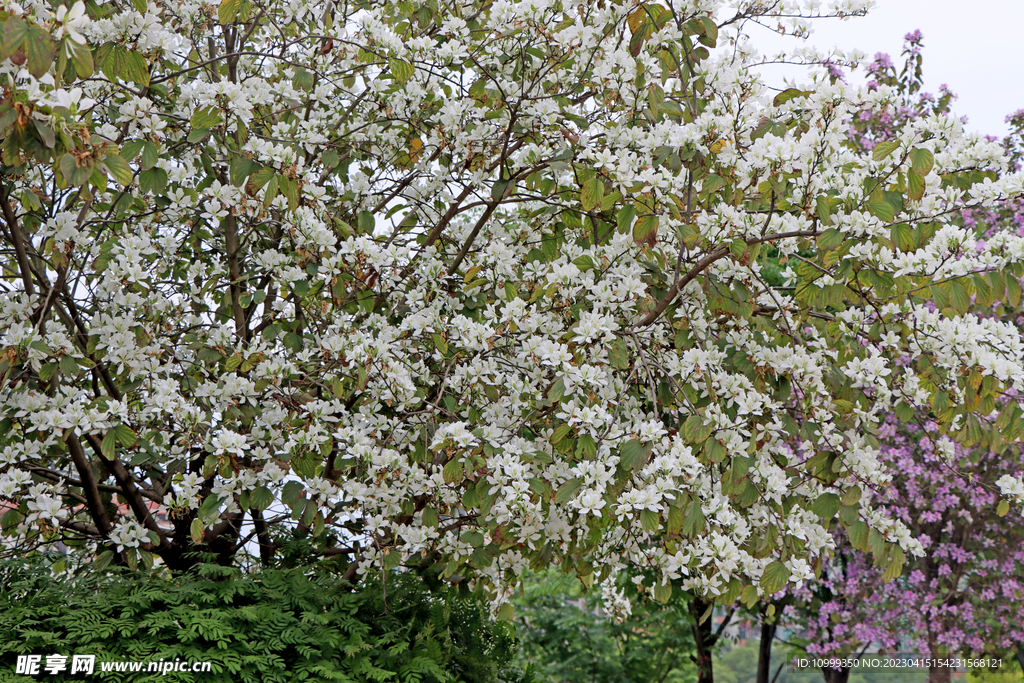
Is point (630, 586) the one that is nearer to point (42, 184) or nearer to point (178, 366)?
point (178, 366)

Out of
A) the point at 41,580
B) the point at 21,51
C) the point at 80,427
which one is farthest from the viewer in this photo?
the point at 41,580

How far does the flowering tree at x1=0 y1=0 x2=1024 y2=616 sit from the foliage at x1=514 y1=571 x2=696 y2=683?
15.2ft

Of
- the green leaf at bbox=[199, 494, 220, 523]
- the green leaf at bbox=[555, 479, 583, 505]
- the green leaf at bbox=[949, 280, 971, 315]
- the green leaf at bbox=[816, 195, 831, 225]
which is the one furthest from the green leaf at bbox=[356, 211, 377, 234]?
the green leaf at bbox=[949, 280, 971, 315]

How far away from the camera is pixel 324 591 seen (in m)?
3.97

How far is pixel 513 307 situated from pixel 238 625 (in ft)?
6.49

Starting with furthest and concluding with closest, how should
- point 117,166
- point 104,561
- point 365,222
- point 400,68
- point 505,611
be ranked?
point 505,611 → point 365,222 → point 104,561 → point 400,68 → point 117,166

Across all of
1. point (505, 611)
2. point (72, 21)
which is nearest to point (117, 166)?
point (72, 21)

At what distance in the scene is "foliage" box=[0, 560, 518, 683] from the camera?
3311 mm

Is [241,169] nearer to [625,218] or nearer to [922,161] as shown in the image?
[625,218]

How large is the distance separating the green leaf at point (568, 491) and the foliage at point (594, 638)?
19.4 ft

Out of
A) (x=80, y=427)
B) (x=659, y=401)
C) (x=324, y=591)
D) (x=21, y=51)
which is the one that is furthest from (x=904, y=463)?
(x=21, y=51)

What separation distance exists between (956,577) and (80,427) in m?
8.40

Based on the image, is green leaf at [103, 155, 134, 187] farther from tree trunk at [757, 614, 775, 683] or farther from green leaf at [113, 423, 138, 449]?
tree trunk at [757, 614, 775, 683]

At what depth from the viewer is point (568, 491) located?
313cm
